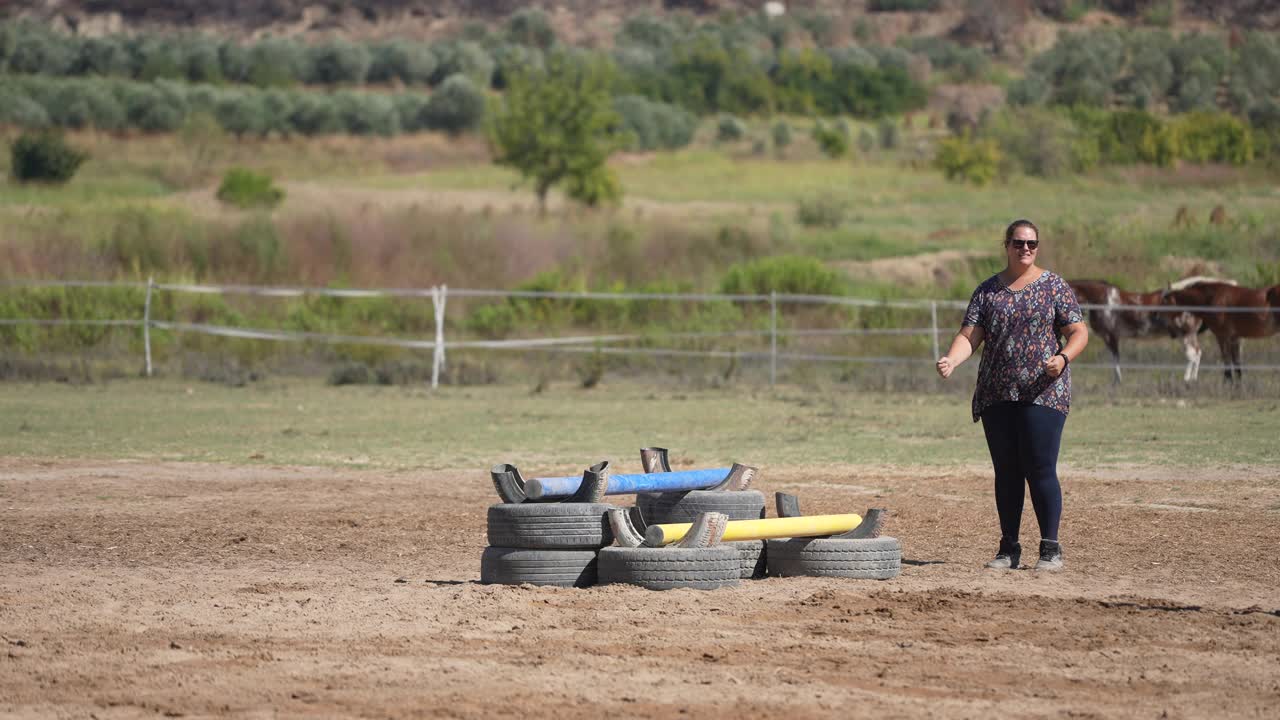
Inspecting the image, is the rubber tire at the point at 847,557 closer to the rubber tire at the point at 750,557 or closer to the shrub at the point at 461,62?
the rubber tire at the point at 750,557

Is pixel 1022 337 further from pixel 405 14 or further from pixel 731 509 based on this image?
pixel 405 14

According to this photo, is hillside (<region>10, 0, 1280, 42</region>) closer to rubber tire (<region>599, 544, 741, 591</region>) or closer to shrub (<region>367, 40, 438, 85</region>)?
shrub (<region>367, 40, 438, 85</region>)

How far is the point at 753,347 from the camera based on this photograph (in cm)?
2542

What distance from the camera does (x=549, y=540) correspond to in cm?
782

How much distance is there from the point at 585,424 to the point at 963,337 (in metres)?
9.75

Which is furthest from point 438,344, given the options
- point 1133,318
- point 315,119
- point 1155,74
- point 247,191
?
point 1155,74

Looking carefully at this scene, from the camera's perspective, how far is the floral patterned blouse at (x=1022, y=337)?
318 inches

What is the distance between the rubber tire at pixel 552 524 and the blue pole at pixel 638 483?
3.1 inches

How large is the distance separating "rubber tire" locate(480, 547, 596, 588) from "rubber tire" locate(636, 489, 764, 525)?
62 centimetres

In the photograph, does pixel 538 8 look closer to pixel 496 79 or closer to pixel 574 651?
pixel 496 79

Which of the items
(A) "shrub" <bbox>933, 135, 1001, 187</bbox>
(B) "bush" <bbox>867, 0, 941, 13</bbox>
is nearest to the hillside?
(B) "bush" <bbox>867, 0, 941, 13</bbox>

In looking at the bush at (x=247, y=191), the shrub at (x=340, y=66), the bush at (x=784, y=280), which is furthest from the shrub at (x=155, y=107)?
the bush at (x=784, y=280)

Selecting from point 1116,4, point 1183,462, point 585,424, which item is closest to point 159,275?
point 585,424

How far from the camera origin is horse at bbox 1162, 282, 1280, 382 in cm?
2172
